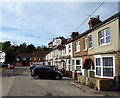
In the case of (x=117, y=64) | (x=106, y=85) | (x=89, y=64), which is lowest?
(x=106, y=85)

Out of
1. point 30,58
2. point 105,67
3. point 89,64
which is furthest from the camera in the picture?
point 30,58

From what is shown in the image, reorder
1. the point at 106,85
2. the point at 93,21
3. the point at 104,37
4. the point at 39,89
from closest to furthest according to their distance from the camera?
the point at 106,85 < the point at 39,89 < the point at 104,37 < the point at 93,21

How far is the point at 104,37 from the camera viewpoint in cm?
2359

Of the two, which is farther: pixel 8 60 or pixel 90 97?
pixel 8 60

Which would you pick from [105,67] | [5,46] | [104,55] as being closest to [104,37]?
[104,55]

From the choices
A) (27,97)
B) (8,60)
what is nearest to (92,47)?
(27,97)

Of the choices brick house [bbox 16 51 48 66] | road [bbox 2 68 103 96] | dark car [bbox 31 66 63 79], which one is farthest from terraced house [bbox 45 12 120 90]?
brick house [bbox 16 51 48 66]

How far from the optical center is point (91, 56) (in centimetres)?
2748

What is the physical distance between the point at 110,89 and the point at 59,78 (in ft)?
45.8

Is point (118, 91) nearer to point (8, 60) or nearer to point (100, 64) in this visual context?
point (100, 64)

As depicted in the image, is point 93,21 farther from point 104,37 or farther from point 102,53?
point 102,53

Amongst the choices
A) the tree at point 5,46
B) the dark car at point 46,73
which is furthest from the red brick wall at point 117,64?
the tree at point 5,46

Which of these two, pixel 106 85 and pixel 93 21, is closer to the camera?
pixel 106 85

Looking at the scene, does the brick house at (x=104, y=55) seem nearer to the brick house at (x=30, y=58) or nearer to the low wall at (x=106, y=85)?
the low wall at (x=106, y=85)
